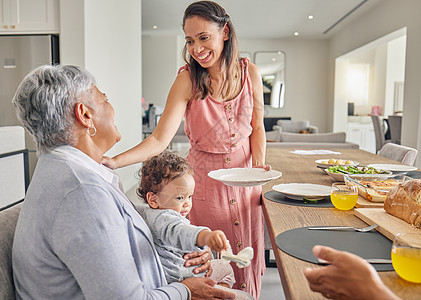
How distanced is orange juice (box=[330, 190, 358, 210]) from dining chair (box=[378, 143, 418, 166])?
1590 mm

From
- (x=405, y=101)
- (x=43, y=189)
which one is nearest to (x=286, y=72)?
(x=405, y=101)

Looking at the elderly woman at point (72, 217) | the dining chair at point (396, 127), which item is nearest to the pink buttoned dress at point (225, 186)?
the elderly woman at point (72, 217)

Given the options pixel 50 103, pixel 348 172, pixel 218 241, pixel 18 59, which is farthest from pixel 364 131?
pixel 50 103

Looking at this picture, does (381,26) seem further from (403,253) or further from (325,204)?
(403,253)

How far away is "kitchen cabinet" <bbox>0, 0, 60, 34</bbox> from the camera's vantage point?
3980 mm

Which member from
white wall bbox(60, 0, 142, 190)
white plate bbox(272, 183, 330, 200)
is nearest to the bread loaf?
white plate bbox(272, 183, 330, 200)

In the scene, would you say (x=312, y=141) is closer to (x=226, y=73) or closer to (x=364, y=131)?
(x=226, y=73)

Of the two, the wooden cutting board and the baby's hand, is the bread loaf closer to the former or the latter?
the wooden cutting board

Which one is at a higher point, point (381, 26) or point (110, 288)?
point (381, 26)

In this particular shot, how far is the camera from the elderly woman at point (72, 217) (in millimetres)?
865

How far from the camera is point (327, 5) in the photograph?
776 cm

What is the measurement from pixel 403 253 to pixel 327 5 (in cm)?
775

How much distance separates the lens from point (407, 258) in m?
0.81

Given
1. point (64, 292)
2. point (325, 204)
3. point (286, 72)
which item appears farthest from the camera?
point (286, 72)
